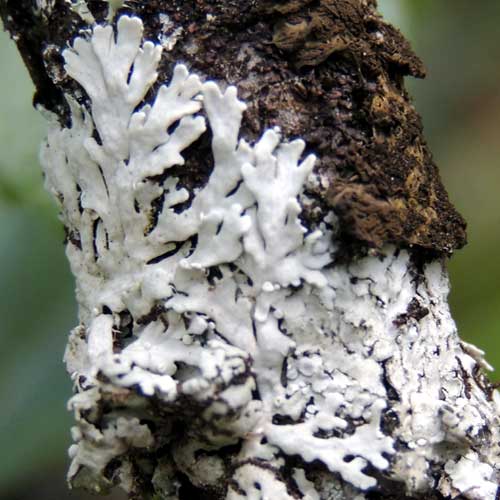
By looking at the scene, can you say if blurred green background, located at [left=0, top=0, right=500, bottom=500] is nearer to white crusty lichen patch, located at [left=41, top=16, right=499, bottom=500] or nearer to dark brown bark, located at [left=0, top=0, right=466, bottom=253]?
white crusty lichen patch, located at [left=41, top=16, right=499, bottom=500]

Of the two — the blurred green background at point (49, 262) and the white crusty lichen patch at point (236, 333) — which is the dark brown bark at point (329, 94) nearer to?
the white crusty lichen patch at point (236, 333)

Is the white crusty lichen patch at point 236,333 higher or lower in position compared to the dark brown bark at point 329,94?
lower

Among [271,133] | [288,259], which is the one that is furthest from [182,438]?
[271,133]

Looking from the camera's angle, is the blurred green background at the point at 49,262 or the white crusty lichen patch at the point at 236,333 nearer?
the white crusty lichen patch at the point at 236,333

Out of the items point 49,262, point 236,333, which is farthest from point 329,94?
point 49,262

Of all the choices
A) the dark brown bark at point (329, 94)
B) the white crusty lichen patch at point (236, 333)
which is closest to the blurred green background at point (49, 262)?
the white crusty lichen patch at point (236, 333)

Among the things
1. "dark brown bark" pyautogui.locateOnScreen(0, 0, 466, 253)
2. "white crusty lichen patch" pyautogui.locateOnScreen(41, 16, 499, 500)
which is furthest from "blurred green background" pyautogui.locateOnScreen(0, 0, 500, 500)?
"dark brown bark" pyautogui.locateOnScreen(0, 0, 466, 253)
